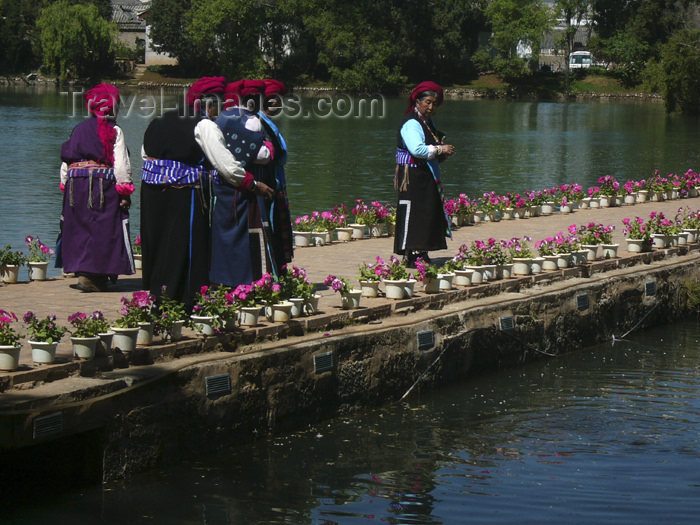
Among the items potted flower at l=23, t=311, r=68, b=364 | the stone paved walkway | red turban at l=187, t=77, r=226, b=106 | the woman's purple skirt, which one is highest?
red turban at l=187, t=77, r=226, b=106

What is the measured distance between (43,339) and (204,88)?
7.90ft

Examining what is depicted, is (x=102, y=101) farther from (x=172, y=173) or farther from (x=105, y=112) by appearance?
(x=172, y=173)

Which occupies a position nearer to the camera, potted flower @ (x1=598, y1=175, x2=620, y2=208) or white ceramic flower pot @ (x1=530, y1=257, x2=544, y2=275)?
white ceramic flower pot @ (x1=530, y1=257, x2=544, y2=275)

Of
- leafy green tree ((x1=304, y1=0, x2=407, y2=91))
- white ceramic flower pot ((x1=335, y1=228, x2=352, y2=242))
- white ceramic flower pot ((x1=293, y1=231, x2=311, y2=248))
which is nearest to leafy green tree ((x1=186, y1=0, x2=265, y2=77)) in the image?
leafy green tree ((x1=304, y1=0, x2=407, y2=91))

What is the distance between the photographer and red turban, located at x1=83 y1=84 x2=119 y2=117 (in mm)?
9414

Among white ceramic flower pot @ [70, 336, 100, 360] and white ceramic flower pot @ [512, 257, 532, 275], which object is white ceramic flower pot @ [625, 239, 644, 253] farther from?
white ceramic flower pot @ [70, 336, 100, 360]

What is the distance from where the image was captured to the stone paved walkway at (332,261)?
28.9 feet

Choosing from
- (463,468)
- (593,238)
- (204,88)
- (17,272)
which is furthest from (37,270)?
(593,238)

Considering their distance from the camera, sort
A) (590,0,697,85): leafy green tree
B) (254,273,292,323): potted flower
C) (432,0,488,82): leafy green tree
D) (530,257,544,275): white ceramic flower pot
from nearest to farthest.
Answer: (254,273,292,323): potted flower, (530,257,544,275): white ceramic flower pot, (590,0,697,85): leafy green tree, (432,0,488,82): leafy green tree

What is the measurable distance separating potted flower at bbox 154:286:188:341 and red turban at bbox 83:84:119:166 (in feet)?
7.82

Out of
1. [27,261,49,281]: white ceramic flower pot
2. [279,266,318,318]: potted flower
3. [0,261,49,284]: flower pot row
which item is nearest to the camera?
[279,266,318,318]: potted flower

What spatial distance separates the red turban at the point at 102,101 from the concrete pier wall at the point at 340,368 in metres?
2.79

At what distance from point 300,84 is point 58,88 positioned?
56.7 ft

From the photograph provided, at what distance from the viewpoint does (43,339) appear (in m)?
6.79
